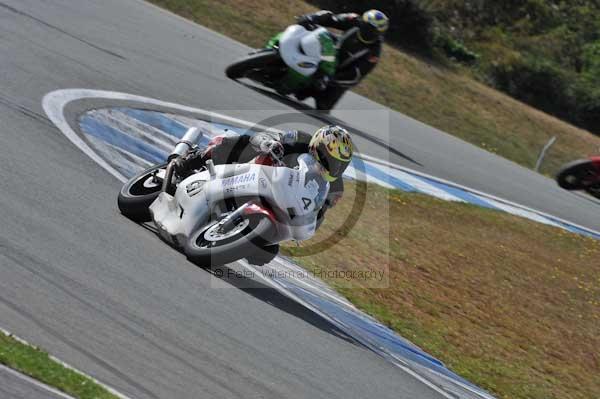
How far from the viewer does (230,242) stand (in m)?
7.16

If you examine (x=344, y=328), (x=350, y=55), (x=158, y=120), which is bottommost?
(x=350, y=55)

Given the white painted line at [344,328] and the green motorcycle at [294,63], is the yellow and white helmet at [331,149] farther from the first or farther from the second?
the green motorcycle at [294,63]

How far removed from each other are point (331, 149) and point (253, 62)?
24.8 ft

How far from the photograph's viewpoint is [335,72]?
15.8 meters

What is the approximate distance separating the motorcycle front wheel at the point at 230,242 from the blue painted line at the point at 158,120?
13.5 feet

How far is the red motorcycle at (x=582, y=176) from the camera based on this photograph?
16109 millimetres

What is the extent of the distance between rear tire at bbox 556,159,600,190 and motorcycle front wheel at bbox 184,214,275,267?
10270 mm

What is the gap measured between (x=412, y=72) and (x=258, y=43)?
5.23m

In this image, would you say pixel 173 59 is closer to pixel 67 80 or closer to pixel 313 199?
pixel 67 80

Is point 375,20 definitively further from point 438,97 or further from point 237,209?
point 237,209

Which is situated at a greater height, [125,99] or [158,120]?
[125,99]

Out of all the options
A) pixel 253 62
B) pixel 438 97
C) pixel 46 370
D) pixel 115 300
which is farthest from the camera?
pixel 438 97

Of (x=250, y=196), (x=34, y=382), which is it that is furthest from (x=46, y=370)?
(x=250, y=196)

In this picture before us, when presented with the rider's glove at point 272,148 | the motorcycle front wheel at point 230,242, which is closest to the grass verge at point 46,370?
the motorcycle front wheel at point 230,242
